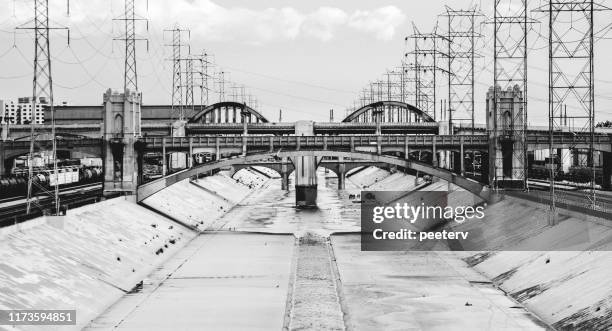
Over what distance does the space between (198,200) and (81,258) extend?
2748 inches

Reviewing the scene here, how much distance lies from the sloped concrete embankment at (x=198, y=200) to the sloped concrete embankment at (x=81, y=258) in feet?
56.0

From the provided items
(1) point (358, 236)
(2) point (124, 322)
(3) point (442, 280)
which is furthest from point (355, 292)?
(1) point (358, 236)

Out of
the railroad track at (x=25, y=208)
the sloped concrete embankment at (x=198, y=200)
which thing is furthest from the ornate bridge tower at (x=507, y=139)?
the railroad track at (x=25, y=208)

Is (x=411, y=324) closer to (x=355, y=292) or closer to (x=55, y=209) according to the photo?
(x=355, y=292)

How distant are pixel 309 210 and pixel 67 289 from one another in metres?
78.2

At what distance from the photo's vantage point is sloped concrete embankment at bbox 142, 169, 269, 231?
337ft

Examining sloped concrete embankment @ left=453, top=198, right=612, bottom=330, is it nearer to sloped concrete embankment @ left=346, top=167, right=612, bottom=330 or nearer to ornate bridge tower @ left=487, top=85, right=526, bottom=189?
sloped concrete embankment @ left=346, top=167, right=612, bottom=330

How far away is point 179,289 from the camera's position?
2174 inches

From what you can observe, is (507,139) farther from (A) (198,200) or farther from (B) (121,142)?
(A) (198,200)

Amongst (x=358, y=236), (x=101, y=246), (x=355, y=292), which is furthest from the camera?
(x=358, y=236)

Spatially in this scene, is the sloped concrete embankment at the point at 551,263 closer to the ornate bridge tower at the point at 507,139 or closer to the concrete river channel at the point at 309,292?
the concrete river channel at the point at 309,292

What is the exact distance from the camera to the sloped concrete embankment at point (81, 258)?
151 feet

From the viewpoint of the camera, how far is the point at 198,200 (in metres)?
128

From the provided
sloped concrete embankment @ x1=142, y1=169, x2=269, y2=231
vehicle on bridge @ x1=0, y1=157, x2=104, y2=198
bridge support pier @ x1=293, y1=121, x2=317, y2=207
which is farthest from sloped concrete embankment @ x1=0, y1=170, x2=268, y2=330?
bridge support pier @ x1=293, y1=121, x2=317, y2=207
